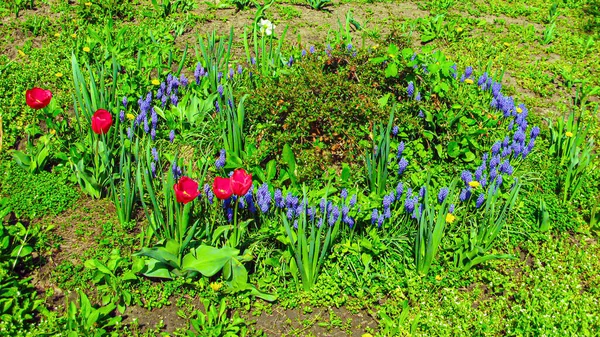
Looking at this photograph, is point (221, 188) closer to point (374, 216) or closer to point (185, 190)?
point (185, 190)

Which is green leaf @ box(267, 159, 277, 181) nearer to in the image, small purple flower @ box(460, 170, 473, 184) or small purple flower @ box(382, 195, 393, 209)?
small purple flower @ box(382, 195, 393, 209)

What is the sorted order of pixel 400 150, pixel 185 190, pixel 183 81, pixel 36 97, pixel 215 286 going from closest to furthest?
pixel 185 190 → pixel 215 286 → pixel 36 97 → pixel 400 150 → pixel 183 81

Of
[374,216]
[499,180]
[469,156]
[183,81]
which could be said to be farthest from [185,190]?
[469,156]

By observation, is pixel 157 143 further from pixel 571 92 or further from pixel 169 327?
pixel 571 92

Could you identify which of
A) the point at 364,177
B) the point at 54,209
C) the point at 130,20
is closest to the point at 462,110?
the point at 364,177

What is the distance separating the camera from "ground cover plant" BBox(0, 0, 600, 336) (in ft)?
10.6

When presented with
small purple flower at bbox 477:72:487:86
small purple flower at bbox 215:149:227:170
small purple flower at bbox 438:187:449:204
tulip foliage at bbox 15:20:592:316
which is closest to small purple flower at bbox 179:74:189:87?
tulip foliage at bbox 15:20:592:316

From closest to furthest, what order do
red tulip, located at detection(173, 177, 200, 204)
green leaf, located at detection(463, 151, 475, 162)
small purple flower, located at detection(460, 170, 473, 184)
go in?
red tulip, located at detection(173, 177, 200, 204) → small purple flower, located at detection(460, 170, 473, 184) → green leaf, located at detection(463, 151, 475, 162)

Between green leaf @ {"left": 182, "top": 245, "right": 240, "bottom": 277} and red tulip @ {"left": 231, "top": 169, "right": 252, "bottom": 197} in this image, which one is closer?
red tulip @ {"left": 231, "top": 169, "right": 252, "bottom": 197}

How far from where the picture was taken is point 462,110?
405 centimetres

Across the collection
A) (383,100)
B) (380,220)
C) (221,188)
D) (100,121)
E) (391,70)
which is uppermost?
(391,70)

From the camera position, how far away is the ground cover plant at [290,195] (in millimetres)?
3227

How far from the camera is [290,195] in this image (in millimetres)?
3436

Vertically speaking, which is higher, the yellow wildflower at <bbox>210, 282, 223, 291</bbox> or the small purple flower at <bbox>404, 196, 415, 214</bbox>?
the small purple flower at <bbox>404, 196, 415, 214</bbox>
